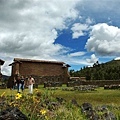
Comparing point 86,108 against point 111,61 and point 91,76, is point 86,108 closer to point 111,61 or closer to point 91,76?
point 91,76

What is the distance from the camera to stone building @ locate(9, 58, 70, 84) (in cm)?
6004

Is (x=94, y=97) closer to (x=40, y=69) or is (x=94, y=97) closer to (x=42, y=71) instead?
(x=40, y=69)

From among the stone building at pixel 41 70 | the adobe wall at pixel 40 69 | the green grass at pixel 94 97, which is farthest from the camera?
the adobe wall at pixel 40 69

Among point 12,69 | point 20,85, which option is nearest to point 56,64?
point 12,69

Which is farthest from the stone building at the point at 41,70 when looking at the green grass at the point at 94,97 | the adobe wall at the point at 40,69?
the green grass at the point at 94,97

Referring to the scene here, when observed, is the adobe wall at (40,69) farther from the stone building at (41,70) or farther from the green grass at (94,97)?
the green grass at (94,97)

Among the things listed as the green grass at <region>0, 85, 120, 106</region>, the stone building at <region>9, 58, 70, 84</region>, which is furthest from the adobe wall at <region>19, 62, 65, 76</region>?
the green grass at <region>0, 85, 120, 106</region>

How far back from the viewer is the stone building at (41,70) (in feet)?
197

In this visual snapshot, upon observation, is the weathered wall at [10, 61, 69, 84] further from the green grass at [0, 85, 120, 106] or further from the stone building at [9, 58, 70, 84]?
the green grass at [0, 85, 120, 106]

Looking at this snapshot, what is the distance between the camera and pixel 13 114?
5.63 meters

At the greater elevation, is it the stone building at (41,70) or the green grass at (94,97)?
the stone building at (41,70)

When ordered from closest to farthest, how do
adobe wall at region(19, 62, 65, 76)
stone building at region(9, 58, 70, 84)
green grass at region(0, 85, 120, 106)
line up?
green grass at region(0, 85, 120, 106) → stone building at region(9, 58, 70, 84) → adobe wall at region(19, 62, 65, 76)

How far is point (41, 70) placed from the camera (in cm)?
6306

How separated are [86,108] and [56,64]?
5609 cm
